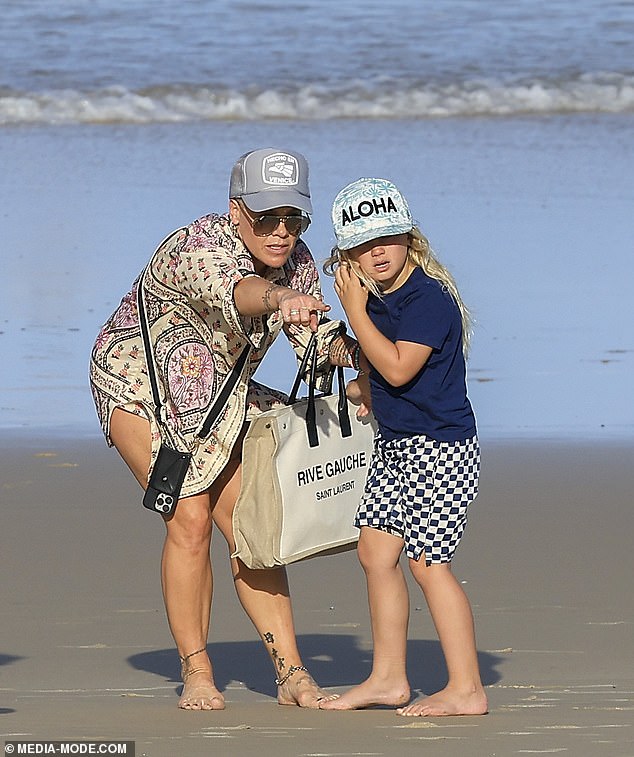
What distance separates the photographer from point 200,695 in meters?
4.64

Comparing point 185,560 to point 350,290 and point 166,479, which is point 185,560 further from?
point 350,290

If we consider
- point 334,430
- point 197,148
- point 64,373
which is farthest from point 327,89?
point 334,430

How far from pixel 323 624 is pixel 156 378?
1.41m

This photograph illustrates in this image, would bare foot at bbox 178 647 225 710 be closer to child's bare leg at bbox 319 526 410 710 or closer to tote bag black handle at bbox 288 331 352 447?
child's bare leg at bbox 319 526 410 710

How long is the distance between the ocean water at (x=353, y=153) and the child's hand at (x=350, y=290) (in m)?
3.83

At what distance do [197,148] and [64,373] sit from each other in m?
8.09

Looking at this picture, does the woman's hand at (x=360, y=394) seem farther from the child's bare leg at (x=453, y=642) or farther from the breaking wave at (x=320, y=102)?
the breaking wave at (x=320, y=102)

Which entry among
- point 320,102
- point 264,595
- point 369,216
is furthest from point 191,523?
point 320,102

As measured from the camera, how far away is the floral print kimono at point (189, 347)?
4.61 meters

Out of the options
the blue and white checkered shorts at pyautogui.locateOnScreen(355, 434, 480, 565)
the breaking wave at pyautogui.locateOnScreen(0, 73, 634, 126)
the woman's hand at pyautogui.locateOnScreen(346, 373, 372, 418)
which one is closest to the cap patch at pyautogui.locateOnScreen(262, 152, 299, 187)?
the woman's hand at pyautogui.locateOnScreen(346, 373, 372, 418)

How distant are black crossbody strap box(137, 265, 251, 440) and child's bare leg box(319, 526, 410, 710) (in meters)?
0.55

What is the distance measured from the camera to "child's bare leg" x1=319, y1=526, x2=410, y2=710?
4.58 m

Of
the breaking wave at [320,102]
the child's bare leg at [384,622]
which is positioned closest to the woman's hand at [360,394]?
the child's bare leg at [384,622]

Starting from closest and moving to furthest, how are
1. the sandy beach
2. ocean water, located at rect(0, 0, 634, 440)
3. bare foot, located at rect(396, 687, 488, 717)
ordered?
Answer: the sandy beach
bare foot, located at rect(396, 687, 488, 717)
ocean water, located at rect(0, 0, 634, 440)
